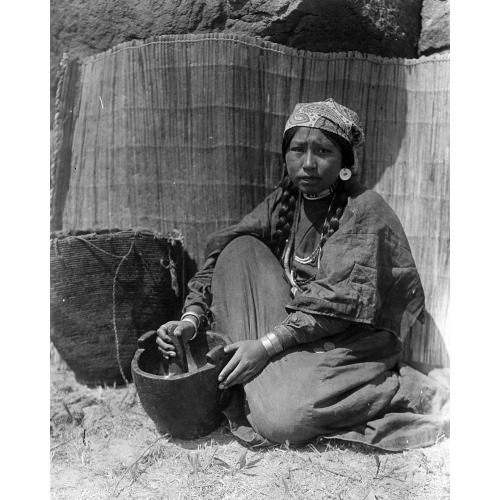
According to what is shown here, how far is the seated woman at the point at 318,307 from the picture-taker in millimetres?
3367

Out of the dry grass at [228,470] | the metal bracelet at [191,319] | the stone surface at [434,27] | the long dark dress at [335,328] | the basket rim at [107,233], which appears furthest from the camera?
the stone surface at [434,27]

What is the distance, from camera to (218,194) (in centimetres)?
413

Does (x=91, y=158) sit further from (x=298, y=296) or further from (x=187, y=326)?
(x=298, y=296)

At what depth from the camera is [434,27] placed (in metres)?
4.24

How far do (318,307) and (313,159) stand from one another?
0.71 metres

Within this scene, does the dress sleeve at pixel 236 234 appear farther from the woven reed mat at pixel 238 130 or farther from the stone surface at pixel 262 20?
the stone surface at pixel 262 20

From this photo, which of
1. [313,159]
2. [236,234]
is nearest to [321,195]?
[313,159]

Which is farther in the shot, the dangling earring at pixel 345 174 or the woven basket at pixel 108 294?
the woven basket at pixel 108 294

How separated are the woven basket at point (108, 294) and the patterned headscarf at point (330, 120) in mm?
981

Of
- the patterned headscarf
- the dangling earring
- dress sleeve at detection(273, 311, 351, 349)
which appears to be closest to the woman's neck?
the dangling earring

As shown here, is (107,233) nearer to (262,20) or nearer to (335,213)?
(335,213)

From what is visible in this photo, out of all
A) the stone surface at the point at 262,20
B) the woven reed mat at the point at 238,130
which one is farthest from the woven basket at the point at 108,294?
the stone surface at the point at 262,20

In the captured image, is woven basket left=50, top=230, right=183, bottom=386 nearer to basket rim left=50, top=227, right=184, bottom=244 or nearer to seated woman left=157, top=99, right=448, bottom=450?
basket rim left=50, top=227, right=184, bottom=244

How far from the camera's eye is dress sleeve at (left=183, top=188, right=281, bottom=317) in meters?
3.77
